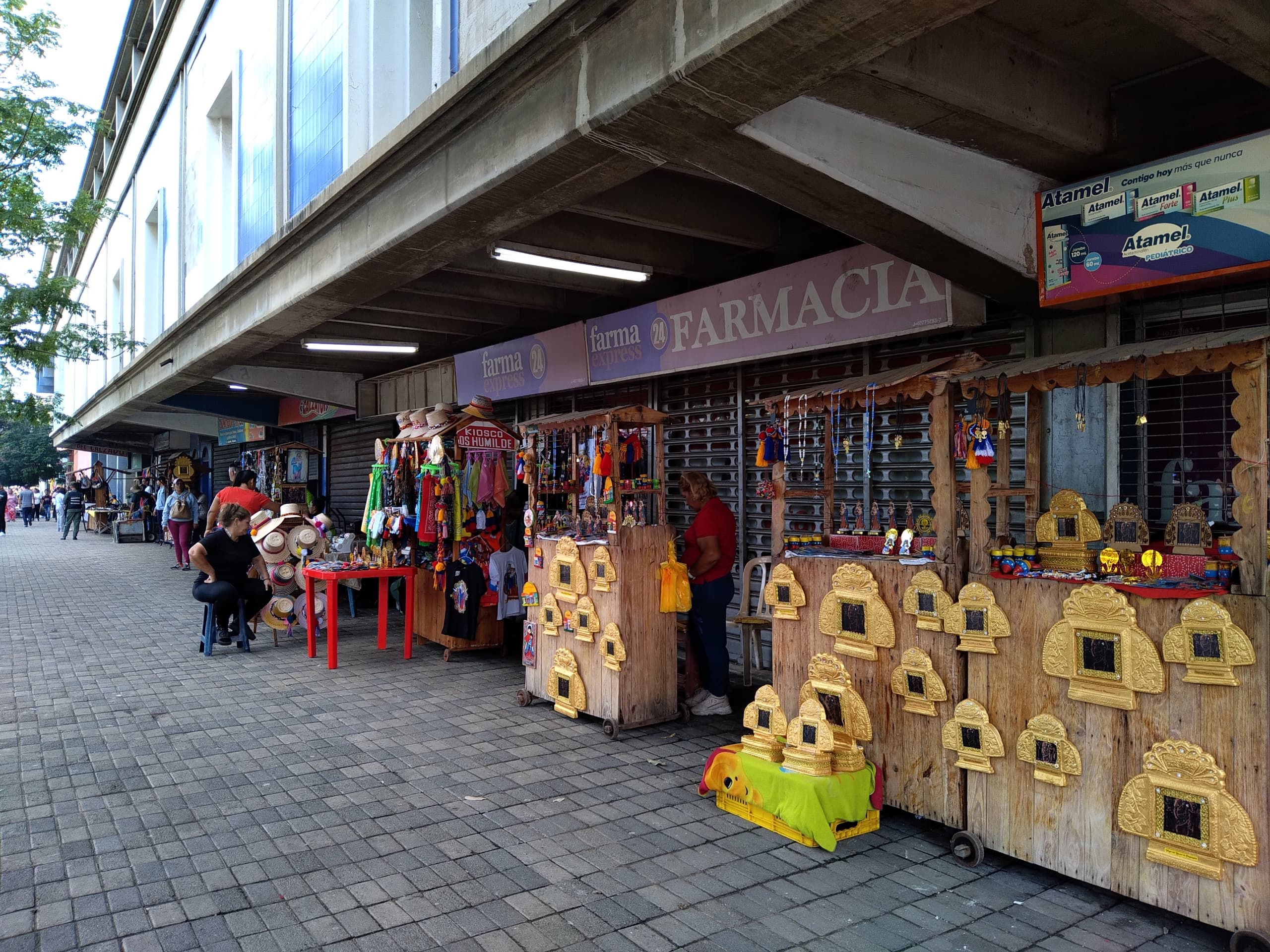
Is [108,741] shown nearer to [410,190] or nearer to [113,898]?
[113,898]

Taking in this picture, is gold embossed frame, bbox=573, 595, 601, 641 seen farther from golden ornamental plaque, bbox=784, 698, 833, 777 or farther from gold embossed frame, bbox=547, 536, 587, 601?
golden ornamental plaque, bbox=784, 698, 833, 777

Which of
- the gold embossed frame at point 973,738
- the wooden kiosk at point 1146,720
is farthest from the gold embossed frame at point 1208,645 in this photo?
the gold embossed frame at point 973,738

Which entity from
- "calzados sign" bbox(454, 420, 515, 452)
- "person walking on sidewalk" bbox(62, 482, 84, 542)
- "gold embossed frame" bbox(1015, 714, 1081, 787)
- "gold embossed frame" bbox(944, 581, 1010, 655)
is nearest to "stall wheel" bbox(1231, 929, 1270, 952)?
"gold embossed frame" bbox(1015, 714, 1081, 787)

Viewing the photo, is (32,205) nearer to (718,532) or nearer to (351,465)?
(351,465)

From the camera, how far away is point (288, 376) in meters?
14.9

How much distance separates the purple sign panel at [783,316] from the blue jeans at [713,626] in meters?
2.27

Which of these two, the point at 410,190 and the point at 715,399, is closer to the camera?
the point at 410,190

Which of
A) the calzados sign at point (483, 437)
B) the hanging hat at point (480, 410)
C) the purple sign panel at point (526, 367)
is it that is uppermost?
the purple sign panel at point (526, 367)

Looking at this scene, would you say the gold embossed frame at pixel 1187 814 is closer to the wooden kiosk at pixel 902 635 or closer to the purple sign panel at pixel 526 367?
the wooden kiosk at pixel 902 635

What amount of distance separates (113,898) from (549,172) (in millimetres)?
4314

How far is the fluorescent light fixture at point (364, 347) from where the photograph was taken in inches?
455

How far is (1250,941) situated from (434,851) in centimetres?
341

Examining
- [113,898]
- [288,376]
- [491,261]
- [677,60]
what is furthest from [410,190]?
[288,376]

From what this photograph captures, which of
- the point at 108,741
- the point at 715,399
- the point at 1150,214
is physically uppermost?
the point at 1150,214
